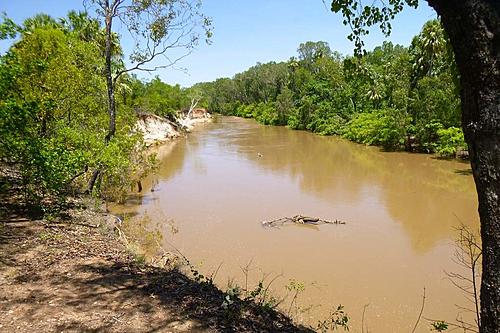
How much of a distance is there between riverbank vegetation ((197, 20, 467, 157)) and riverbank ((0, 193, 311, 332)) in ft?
10.5

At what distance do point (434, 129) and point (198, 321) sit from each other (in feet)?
90.1

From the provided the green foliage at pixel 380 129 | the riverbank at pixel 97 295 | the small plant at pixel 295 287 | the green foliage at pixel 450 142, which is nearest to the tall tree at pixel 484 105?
the riverbank at pixel 97 295

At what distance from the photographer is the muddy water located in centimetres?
891

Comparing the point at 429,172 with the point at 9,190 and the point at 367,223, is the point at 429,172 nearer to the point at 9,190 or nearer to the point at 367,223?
the point at 367,223

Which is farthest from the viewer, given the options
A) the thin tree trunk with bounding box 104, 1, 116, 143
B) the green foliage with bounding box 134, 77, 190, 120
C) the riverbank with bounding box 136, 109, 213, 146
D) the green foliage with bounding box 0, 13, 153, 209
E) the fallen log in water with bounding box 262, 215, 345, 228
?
the green foliage with bounding box 134, 77, 190, 120

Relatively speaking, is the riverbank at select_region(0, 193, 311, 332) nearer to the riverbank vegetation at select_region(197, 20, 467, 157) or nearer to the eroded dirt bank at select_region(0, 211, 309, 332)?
the eroded dirt bank at select_region(0, 211, 309, 332)

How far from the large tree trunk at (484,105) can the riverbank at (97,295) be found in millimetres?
2780

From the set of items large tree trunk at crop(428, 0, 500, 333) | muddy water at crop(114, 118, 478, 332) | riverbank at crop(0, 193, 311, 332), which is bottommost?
muddy water at crop(114, 118, 478, 332)

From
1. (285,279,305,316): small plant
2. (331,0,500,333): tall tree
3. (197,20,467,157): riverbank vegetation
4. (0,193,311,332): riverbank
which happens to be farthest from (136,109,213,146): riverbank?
(331,0,500,333): tall tree

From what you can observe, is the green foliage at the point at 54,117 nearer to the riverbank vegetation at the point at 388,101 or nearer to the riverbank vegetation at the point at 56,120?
the riverbank vegetation at the point at 56,120

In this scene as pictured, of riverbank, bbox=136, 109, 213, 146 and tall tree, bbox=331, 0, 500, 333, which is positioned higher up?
tall tree, bbox=331, 0, 500, 333

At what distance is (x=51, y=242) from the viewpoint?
6.78 meters

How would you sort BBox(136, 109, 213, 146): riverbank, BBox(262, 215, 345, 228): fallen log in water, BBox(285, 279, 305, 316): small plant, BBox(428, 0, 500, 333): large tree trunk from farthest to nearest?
BBox(136, 109, 213, 146): riverbank
BBox(262, 215, 345, 228): fallen log in water
BBox(285, 279, 305, 316): small plant
BBox(428, 0, 500, 333): large tree trunk

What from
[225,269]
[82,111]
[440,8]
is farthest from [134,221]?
[440,8]
